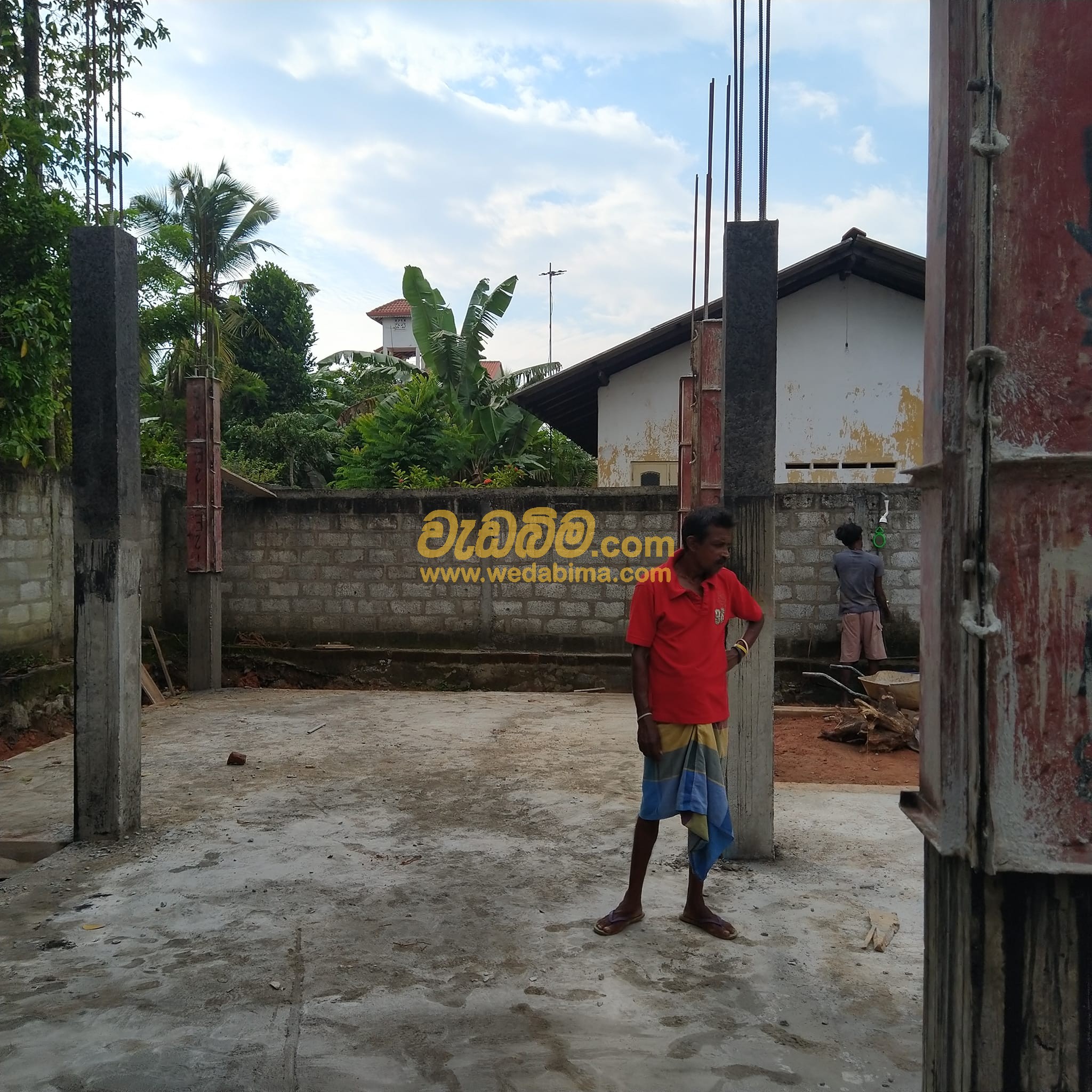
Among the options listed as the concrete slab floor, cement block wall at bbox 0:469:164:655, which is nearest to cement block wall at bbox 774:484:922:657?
the concrete slab floor

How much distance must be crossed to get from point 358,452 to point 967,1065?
16.7 m

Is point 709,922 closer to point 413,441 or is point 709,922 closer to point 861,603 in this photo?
point 861,603

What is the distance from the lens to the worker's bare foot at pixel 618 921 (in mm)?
3635

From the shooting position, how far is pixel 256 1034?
287cm

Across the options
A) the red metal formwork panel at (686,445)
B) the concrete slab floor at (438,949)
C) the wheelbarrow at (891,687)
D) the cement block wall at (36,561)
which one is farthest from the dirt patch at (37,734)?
the wheelbarrow at (891,687)

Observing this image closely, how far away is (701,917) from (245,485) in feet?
25.6

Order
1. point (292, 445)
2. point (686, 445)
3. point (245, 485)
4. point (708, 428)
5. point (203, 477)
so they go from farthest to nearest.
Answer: point (292, 445) → point (245, 485) → point (203, 477) → point (686, 445) → point (708, 428)

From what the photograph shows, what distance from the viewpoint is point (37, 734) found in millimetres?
7746

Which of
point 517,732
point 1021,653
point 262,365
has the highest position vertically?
point 262,365

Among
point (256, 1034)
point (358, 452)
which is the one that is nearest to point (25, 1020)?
point (256, 1034)

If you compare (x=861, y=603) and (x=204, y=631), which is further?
(x=204, y=631)

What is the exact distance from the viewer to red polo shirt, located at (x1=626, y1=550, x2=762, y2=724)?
3566 mm

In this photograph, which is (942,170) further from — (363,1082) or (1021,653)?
(363,1082)

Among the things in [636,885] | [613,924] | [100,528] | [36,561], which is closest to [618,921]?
[613,924]
